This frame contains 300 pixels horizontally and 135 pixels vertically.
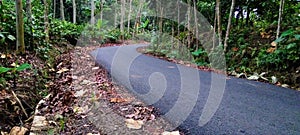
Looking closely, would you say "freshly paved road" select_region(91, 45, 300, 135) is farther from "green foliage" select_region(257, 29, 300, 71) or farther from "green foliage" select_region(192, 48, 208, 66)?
"green foliage" select_region(192, 48, 208, 66)

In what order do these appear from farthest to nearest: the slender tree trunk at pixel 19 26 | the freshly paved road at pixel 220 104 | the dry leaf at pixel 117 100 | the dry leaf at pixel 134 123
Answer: the slender tree trunk at pixel 19 26 < the dry leaf at pixel 117 100 < the freshly paved road at pixel 220 104 < the dry leaf at pixel 134 123

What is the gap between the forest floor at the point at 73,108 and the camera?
103 inches

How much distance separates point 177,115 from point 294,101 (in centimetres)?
226

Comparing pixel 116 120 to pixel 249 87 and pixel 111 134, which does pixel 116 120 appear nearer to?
pixel 111 134

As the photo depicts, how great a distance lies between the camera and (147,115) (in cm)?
286

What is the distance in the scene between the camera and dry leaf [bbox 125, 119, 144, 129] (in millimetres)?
2534

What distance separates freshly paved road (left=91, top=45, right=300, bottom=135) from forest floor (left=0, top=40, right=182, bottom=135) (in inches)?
10.9

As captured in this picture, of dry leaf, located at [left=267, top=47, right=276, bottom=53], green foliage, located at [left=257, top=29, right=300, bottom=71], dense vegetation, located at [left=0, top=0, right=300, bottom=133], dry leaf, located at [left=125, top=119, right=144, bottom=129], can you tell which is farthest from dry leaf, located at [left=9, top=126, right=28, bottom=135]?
dry leaf, located at [left=267, top=47, right=276, bottom=53]

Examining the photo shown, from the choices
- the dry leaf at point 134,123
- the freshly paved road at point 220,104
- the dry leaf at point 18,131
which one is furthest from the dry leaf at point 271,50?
the dry leaf at point 18,131

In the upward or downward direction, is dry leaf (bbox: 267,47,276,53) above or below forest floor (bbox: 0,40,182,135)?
above

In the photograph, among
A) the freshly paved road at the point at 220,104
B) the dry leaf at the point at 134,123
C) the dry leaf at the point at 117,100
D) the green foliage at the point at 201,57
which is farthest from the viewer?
the green foliage at the point at 201,57

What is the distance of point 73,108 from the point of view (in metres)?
3.21

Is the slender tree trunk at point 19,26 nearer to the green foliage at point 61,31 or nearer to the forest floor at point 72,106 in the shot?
the forest floor at point 72,106

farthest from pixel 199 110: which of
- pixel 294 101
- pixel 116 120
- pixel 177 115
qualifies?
pixel 294 101
